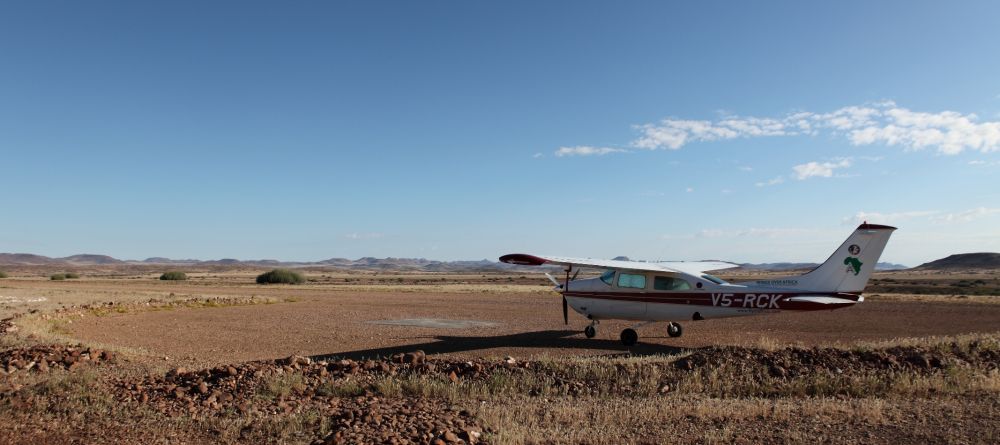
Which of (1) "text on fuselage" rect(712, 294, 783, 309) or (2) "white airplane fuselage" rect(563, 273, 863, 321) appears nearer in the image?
(2) "white airplane fuselage" rect(563, 273, 863, 321)

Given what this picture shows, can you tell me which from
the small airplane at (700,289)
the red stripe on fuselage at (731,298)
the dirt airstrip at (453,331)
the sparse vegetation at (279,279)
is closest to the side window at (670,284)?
the small airplane at (700,289)

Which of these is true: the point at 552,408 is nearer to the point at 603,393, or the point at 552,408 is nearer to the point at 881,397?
the point at 603,393

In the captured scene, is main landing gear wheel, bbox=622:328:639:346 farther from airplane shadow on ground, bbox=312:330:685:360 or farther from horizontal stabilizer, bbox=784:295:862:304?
horizontal stabilizer, bbox=784:295:862:304

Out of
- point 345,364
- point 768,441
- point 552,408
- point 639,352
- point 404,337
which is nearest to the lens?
point 768,441

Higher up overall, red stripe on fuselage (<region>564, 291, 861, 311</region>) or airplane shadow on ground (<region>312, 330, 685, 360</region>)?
red stripe on fuselage (<region>564, 291, 861, 311</region>)

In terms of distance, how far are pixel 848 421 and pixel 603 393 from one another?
3208mm

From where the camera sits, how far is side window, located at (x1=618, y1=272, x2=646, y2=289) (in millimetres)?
16858

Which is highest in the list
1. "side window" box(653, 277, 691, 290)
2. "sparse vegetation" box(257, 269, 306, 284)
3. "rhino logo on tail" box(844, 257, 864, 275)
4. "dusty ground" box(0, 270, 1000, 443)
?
"rhino logo on tail" box(844, 257, 864, 275)

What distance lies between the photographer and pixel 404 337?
59.9 feet

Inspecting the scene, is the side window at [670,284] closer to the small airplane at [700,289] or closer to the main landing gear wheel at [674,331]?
the small airplane at [700,289]

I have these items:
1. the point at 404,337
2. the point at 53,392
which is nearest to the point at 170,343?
the point at 404,337

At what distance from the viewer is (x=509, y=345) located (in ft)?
53.6

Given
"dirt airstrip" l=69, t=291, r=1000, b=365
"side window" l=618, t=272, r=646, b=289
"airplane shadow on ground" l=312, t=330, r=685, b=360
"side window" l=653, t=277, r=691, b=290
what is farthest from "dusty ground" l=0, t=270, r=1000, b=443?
"side window" l=618, t=272, r=646, b=289

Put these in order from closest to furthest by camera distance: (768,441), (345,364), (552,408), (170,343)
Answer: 1. (768,441)
2. (552,408)
3. (345,364)
4. (170,343)
